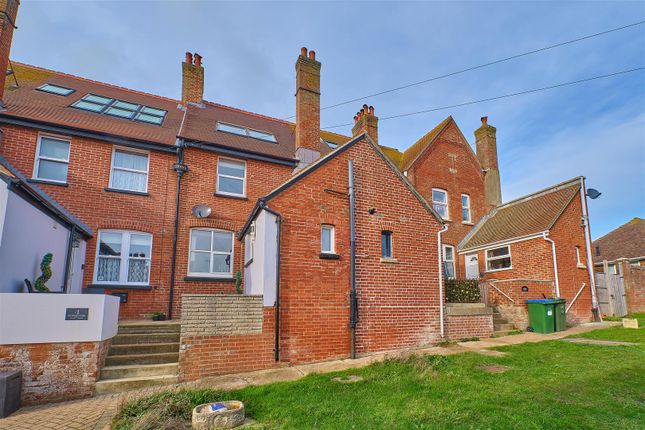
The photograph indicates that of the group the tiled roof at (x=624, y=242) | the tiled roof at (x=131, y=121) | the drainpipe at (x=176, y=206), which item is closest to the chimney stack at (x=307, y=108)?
the tiled roof at (x=131, y=121)

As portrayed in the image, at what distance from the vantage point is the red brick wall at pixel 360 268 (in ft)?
28.5

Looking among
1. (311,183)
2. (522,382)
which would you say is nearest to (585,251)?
(522,382)

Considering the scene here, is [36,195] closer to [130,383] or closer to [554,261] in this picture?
[130,383]

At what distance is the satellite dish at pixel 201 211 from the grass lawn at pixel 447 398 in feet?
24.5

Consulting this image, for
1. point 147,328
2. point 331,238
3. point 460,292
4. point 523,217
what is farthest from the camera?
point 523,217

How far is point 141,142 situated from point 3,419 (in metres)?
9.13

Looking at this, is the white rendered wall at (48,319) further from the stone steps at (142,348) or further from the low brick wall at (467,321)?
the low brick wall at (467,321)

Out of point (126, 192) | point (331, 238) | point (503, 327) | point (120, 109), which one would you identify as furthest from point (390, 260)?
point (120, 109)

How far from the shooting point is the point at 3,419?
17.9 ft

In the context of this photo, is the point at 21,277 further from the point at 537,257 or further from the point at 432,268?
the point at 537,257

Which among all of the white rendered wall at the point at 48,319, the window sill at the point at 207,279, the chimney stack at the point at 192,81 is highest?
the chimney stack at the point at 192,81

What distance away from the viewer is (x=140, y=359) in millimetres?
7645

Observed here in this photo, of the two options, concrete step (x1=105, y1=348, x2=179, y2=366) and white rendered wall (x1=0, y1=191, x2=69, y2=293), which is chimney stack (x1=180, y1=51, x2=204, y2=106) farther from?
concrete step (x1=105, y1=348, x2=179, y2=366)

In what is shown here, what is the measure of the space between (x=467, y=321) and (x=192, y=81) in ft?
50.9
